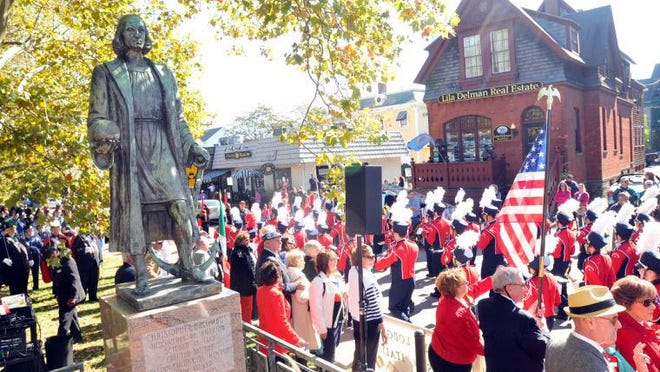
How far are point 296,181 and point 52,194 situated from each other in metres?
26.9

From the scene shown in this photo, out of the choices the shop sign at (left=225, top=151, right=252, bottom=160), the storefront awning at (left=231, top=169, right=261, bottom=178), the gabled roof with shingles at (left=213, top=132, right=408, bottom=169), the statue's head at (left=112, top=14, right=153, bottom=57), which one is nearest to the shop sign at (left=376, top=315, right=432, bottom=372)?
the statue's head at (left=112, top=14, right=153, bottom=57)

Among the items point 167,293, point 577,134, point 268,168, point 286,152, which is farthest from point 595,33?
point 167,293

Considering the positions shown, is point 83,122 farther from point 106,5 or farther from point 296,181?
point 296,181

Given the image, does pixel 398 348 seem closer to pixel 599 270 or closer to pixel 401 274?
pixel 401 274

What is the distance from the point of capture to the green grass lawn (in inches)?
327

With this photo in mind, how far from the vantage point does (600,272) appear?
296 inches

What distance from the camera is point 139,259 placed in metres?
4.20

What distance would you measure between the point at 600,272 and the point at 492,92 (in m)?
19.1

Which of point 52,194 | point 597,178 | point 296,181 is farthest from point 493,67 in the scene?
point 52,194

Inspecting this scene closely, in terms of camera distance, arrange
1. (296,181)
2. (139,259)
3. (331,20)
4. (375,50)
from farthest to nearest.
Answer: (296,181), (375,50), (331,20), (139,259)

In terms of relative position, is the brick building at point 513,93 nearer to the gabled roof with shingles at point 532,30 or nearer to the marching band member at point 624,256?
the gabled roof with shingles at point 532,30

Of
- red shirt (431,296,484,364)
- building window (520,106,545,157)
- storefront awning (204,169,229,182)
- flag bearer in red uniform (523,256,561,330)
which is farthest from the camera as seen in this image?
storefront awning (204,169,229,182)

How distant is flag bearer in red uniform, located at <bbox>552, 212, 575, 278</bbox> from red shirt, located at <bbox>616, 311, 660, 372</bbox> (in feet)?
18.0

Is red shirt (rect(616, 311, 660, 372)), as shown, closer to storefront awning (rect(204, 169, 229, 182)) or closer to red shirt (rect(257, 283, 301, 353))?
red shirt (rect(257, 283, 301, 353))
